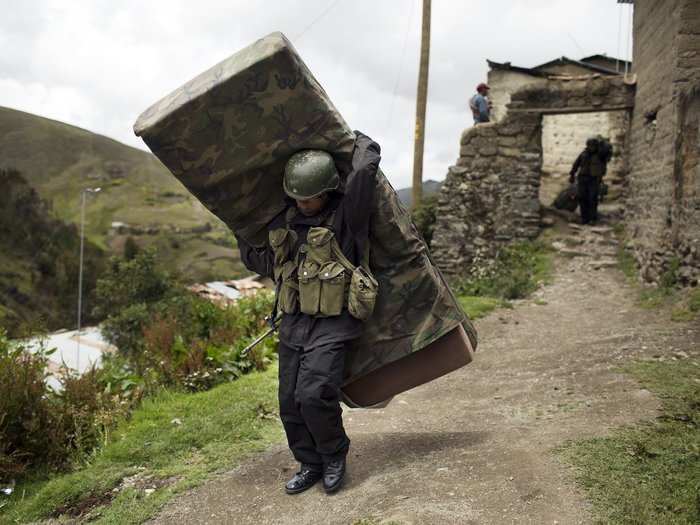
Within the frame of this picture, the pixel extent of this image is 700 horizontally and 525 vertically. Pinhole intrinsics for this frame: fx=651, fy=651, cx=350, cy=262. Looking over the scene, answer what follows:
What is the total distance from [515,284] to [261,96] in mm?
8098

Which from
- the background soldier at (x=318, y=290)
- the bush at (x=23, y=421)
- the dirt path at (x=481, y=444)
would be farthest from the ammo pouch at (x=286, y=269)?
the bush at (x=23, y=421)

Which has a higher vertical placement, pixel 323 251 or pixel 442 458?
pixel 323 251

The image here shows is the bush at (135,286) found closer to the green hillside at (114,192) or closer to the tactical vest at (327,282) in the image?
the tactical vest at (327,282)

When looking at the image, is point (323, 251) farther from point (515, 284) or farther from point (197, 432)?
point (515, 284)

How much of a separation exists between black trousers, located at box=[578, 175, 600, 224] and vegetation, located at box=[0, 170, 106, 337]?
29.1m

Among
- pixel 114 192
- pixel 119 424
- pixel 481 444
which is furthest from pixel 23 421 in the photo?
pixel 114 192

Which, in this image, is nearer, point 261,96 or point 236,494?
point 261,96

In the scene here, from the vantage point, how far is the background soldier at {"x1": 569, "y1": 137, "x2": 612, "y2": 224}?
1266 cm

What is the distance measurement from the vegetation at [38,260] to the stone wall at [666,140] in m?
31.0

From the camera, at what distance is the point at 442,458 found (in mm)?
3869

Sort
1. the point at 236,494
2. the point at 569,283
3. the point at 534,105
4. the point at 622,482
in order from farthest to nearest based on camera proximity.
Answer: the point at 534,105
the point at 569,283
the point at 236,494
the point at 622,482

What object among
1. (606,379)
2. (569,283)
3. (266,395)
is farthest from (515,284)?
A: (266,395)

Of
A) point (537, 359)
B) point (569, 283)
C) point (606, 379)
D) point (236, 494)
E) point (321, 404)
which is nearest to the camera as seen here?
point (321, 404)

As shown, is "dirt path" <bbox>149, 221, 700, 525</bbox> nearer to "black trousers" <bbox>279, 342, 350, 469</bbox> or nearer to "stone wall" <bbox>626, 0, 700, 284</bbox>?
"black trousers" <bbox>279, 342, 350, 469</bbox>
